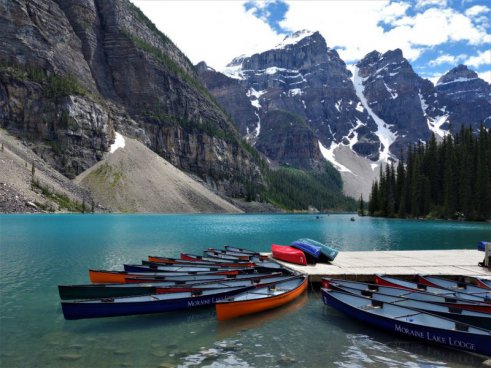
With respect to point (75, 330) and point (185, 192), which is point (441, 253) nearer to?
point (75, 330)

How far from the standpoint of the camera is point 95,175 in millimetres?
178125

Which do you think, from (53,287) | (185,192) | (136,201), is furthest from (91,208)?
(53,287)

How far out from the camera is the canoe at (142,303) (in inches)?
749

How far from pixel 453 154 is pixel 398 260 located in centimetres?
11822

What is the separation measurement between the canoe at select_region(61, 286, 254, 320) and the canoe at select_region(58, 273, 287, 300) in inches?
23.9

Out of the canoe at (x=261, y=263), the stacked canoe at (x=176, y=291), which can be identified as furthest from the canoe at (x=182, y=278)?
the canoe at (x=261, y=263)

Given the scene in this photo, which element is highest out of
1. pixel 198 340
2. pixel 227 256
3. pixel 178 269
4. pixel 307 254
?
pixel 307 254

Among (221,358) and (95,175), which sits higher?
(95,175)

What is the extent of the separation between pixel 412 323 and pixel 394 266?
1538 centimetres

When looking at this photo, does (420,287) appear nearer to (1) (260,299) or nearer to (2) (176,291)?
(1) (260,299)

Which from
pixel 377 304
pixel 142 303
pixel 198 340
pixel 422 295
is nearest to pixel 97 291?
pixel 142 303

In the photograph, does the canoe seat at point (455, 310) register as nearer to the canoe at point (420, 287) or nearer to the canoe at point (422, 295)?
the canoe at point (422, 295)

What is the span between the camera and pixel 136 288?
23.2 m

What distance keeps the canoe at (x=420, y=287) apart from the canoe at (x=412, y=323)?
4880 mm
